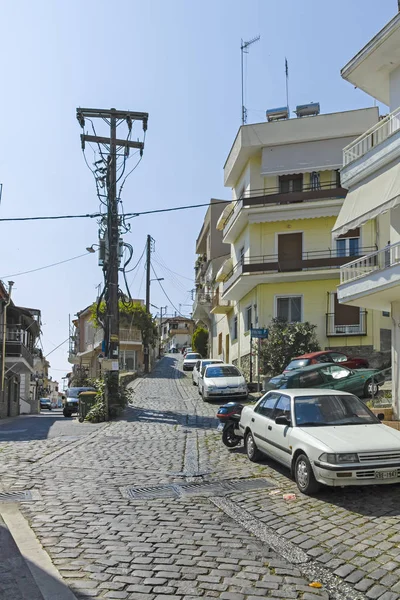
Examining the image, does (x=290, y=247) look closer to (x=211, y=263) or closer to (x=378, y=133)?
(x=378, y=133)

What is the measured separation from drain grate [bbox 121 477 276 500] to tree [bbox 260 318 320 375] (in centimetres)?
1749

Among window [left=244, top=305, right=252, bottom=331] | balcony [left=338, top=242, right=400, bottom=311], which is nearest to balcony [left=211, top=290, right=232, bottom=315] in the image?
window [left=244, top=305, right=252, bottom=331]

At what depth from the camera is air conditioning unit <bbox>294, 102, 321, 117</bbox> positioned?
33.7m

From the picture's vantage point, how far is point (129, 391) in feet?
75.5

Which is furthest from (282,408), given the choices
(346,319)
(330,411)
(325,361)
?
(346,319)

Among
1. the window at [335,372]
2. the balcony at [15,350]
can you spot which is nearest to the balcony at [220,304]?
the balcony at [15,350]

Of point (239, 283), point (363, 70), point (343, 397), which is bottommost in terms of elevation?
point (343, 397)

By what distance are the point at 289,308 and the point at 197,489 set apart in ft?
73.7

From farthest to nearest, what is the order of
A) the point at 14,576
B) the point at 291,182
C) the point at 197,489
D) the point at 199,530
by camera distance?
the point at 291,182
the point at 197,489
the point at 199,530
the point at 14,576

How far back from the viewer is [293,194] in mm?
30891

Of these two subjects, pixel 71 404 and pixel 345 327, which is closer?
pixel 345 327

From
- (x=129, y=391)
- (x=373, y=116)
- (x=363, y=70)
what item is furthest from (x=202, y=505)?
(x=373, y=116)

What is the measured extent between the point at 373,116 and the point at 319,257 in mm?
7457

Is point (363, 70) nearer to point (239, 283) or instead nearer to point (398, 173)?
point (398, 173)
